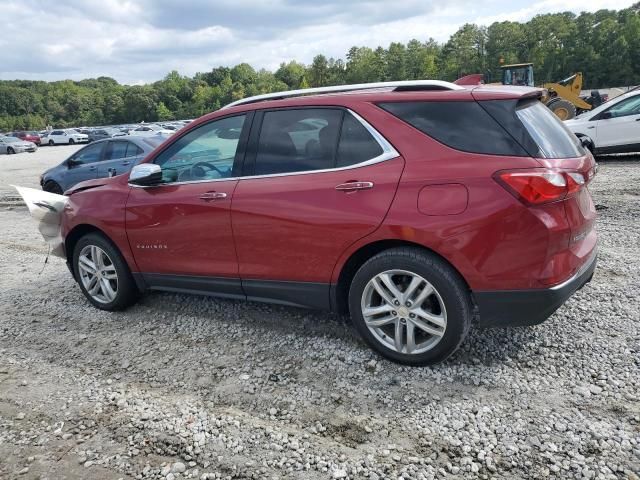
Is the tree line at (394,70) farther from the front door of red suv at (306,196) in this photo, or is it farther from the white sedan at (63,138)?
→ the front door of red suv at (306,196)

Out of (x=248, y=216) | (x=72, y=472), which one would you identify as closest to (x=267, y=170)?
(x=248, y=216)

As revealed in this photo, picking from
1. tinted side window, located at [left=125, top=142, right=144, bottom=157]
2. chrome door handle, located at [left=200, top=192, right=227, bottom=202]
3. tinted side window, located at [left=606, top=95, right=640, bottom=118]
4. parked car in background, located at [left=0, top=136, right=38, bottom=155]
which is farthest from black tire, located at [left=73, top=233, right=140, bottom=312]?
parked car in background, located at [left=0, top=136, right=38, bottom=155]

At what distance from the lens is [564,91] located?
2114 centimetres

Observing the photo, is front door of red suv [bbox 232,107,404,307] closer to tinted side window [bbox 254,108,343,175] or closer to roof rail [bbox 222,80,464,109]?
tinted side window [bbox 254,108,343,175]

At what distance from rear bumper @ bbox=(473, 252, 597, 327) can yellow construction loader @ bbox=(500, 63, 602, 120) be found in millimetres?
10693

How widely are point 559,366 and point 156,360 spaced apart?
9.11 ft

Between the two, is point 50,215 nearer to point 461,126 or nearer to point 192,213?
point 192,213

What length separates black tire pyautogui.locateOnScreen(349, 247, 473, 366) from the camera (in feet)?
9.79

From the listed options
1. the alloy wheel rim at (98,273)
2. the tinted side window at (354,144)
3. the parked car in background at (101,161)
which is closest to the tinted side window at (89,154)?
the parked car in background at (101,161)

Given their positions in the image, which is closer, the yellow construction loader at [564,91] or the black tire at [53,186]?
the black tire at [53,186]

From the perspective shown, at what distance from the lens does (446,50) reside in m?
89.1

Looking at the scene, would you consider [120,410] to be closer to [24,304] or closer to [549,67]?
[24,304]

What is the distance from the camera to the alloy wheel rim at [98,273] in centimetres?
461

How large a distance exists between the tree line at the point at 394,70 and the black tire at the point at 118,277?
52219 mm
